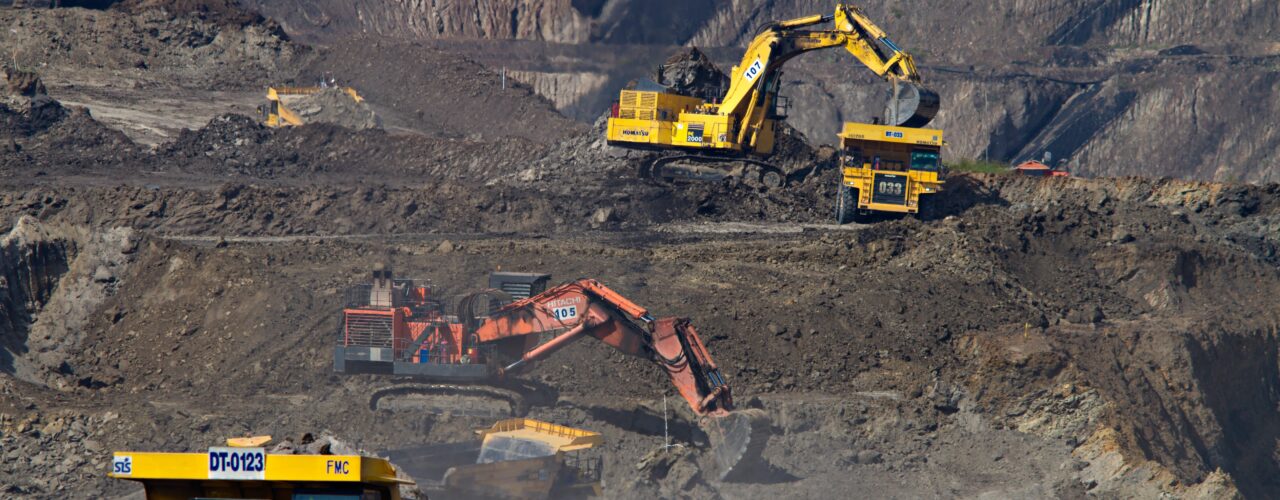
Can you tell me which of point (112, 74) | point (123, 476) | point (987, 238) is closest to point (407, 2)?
point (112, 74)

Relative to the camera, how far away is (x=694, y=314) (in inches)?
920

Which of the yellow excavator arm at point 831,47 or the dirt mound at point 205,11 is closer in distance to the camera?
the yellow excavator arm at point 831,47

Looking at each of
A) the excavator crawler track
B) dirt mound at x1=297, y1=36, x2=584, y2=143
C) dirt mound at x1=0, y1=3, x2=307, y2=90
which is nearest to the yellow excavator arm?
the excavator crawler track

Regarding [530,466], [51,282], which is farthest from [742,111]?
[530,466]

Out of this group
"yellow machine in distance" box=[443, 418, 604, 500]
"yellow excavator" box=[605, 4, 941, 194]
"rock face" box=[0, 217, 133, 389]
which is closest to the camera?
"yellow machine in distance" box=[443, 418, 604, 500]

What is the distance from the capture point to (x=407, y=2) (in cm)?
6869

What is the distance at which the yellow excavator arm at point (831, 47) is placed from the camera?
97.1 ft

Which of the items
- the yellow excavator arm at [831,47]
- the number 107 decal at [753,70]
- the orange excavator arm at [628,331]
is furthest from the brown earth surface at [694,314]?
the number 107 decal at [753,70]

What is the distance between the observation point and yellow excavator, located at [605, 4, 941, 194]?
30500mm

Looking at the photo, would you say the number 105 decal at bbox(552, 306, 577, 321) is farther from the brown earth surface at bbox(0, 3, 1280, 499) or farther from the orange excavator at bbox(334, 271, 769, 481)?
the brown earth surface at bbox(0, 3, 1280, 499)

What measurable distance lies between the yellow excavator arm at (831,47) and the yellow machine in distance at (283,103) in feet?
44.9

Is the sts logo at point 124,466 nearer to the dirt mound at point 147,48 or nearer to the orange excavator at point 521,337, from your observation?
the orange excavator at point 521,337

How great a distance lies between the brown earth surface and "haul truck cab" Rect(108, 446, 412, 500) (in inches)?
430

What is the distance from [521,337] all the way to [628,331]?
1420 mm
